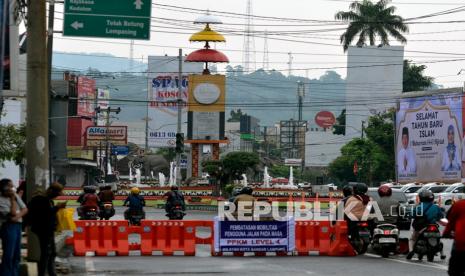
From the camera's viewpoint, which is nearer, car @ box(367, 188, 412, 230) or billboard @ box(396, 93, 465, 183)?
Answer: car @ box(367, 188, 412, 230)

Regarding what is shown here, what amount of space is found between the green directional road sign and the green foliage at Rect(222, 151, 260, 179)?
4559 centimetres

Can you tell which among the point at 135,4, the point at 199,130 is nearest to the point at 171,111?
the point at 199,130

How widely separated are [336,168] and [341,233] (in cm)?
10585

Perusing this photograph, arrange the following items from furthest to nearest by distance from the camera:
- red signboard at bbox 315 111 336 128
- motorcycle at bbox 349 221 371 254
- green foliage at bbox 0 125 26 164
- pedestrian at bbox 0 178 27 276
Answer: red signboard at bbox 315 111 336 128
green foliage at bbox 0 125 26 164
motorcycle at bbox 349 221 371 254
pedestrian at bbox 0 178 27 276

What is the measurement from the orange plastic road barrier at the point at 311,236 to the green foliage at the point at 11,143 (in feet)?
24.9

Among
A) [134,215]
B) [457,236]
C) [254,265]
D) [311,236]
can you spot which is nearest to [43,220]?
[254,265]

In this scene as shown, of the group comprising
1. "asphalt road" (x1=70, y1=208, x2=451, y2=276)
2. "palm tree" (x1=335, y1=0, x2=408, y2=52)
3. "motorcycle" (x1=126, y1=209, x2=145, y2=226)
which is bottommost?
"asphalt road" (x1=70, y1=208, x2=451, y2=276)

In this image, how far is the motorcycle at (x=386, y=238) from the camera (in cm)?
2328

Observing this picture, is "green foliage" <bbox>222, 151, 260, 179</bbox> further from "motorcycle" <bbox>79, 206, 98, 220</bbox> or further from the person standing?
"motorcycle" <bbox>79, 206, 98, 220</bbox>

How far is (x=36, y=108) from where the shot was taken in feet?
61.8

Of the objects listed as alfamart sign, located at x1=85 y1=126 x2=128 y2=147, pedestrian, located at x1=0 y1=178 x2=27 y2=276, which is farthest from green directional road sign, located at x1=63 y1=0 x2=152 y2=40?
alfamart sign, located at x1=85 y1=126 x2=128 y2=147

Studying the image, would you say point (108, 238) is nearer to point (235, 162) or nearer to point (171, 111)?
point (235, 162)

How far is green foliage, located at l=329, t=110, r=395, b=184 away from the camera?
99312 millimetres

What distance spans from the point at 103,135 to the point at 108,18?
2998 inches
